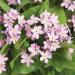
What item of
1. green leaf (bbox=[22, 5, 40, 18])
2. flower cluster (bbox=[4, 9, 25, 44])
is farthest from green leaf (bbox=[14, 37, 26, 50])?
green leaf (bbox=[22, 5, 40, 18])

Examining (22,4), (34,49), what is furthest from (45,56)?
(22,4)

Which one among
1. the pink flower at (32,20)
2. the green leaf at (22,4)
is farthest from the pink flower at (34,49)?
the green leaf at (22,4)

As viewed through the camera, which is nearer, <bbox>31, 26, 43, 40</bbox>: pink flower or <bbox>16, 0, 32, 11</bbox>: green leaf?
<bbox>31, 26, 43, 40</bbox>: pink flower

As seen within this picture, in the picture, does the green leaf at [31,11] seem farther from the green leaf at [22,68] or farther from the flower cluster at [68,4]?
the green leaf at [22,68]

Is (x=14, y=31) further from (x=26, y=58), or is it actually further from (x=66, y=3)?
(x=66, y=3)

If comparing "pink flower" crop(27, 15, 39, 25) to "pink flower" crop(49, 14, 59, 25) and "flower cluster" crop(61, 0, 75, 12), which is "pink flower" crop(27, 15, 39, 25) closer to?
"pink flower" crop(49, 14, 59, 25)

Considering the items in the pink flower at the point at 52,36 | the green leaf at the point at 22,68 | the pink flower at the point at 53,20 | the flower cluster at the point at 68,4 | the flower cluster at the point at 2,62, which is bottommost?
the green leaf at the point at 22,68

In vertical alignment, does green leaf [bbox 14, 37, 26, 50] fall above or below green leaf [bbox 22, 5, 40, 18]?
below

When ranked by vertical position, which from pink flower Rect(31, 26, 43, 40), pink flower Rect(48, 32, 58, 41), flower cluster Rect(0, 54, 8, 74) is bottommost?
flower cluster Rect(0, 54, 8, 74)
